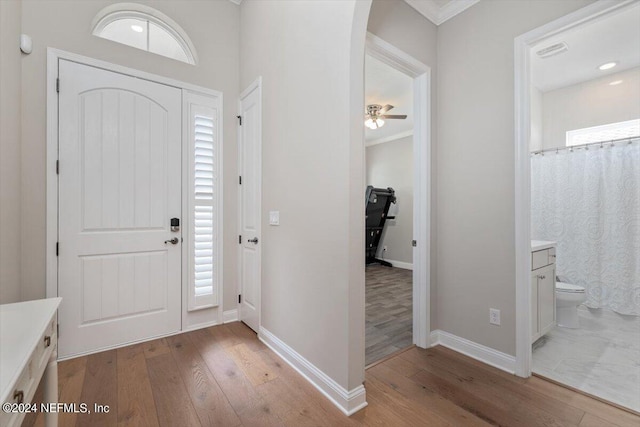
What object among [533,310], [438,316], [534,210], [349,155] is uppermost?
[349,155]

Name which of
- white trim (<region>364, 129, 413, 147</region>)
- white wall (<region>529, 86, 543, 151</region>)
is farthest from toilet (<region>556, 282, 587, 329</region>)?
white trim (<region>364, 129, 413, 147</region>)

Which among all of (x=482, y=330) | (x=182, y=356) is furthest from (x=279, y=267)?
(x=482, y=330)

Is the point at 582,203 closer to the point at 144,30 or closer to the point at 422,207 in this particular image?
the point at 422,207

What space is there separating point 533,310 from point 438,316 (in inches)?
28.3

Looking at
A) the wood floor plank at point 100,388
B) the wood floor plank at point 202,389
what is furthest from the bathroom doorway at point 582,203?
the wood floor plank at point 100,388

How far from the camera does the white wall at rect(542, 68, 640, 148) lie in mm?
3332

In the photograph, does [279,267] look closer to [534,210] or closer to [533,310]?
[533,310]

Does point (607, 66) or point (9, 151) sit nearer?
point (9, 151)

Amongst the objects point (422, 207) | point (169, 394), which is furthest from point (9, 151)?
point (422, 207)

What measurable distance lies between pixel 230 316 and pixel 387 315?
1.75 metres

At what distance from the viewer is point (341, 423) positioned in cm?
148

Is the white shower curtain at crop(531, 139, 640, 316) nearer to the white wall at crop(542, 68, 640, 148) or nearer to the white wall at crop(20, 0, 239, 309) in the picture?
the white wall at crop(542, 68, 640, 148)

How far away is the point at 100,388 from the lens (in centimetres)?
175

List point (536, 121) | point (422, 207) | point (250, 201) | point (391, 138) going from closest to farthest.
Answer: point (422, 207)
point (250, 201)
point (536, 121)
point (391, 138)
